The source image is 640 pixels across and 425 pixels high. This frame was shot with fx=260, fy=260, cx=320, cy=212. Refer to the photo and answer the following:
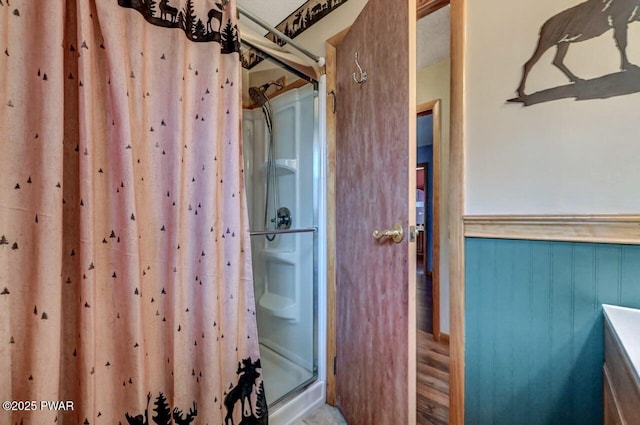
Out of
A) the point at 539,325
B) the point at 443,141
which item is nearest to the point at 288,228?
the point at 539,325

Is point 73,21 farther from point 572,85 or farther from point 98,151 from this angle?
point 572,85

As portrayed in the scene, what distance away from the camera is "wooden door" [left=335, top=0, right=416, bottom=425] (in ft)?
3.10

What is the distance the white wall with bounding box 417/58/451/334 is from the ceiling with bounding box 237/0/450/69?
130 mm

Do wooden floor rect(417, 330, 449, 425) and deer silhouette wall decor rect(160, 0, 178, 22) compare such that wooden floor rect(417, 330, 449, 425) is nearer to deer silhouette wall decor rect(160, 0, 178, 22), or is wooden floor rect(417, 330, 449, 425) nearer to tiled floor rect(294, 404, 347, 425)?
tiled floor rect(294, 404, 347, 425)

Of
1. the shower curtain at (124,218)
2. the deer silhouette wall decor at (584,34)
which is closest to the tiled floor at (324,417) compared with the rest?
the shower curtain at (124,218)

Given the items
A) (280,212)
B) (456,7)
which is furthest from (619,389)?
(280,212)

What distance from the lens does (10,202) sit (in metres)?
0.62

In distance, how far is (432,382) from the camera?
1595 millimetres

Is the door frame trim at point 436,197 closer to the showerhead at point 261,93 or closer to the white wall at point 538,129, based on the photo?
the white wall at point 538,129

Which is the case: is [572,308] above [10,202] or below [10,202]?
below

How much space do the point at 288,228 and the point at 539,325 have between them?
1.29 m

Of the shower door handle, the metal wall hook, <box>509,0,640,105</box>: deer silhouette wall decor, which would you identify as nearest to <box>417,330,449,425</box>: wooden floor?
the shower door handle

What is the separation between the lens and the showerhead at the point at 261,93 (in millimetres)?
1546

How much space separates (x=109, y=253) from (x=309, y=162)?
110cm
